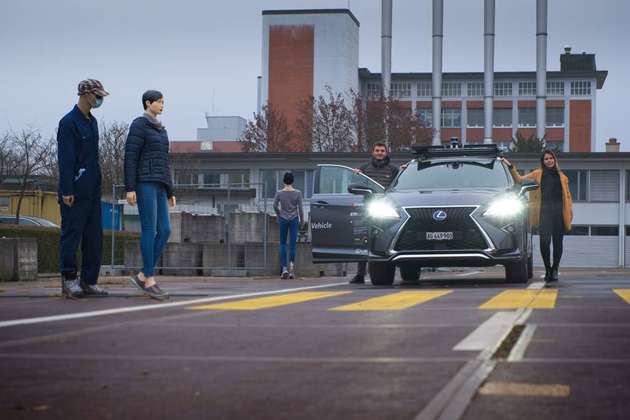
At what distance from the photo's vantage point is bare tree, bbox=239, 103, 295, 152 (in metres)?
88.7

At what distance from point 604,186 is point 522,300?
5747 cm

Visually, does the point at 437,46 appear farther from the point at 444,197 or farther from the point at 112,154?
the point at 444,197

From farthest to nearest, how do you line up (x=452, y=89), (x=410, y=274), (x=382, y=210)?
(x=452, y=89), (x=410, y=274), (x=382, y=210)

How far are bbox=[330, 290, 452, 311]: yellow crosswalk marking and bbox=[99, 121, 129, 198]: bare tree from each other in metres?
56.3

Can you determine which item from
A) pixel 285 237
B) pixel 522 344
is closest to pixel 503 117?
pixel 285 237

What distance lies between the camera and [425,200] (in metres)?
13.6

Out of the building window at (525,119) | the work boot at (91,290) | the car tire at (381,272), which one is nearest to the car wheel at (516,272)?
the car tire at (381,272)

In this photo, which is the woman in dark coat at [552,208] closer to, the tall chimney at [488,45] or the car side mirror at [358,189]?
the car side mirror at [358,189]

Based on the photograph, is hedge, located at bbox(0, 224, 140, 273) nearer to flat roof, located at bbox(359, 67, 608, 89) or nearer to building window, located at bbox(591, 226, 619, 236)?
building window, located at bbox(591, 226, 619, 236)

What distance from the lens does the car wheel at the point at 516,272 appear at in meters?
14.1

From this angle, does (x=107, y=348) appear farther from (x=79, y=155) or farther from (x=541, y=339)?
(x=79, y=155)

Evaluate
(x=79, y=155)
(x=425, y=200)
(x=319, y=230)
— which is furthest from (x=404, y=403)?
(x=319, y=230)

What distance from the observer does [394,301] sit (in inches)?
384

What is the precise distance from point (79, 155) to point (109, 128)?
67.7 meters
